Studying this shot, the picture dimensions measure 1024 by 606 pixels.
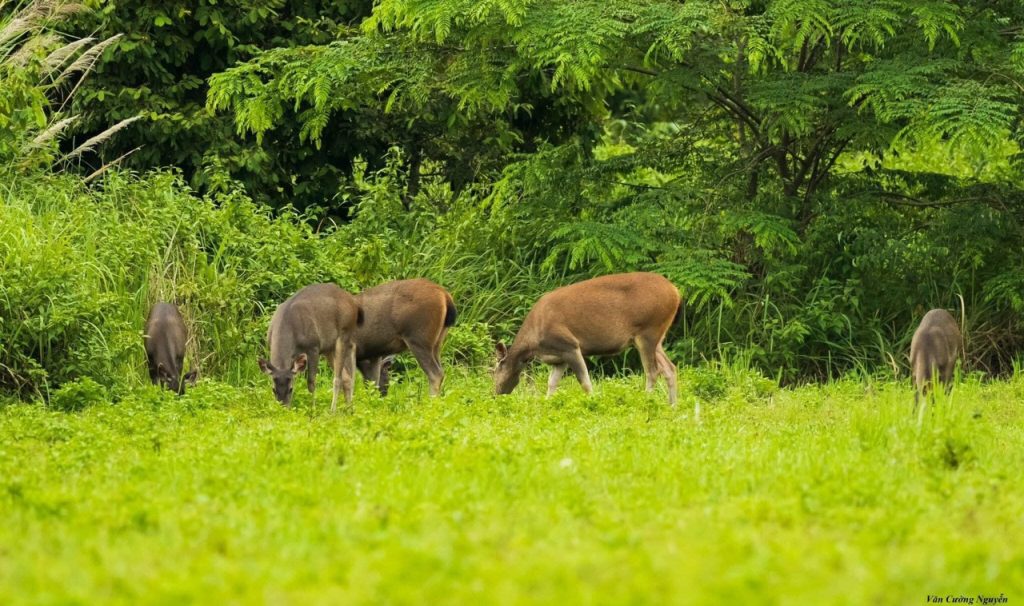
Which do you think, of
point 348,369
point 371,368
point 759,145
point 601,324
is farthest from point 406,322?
point 759,145

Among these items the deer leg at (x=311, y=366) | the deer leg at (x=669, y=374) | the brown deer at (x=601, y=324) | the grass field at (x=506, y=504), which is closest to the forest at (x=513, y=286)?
the grass field at (x=506, y=504)

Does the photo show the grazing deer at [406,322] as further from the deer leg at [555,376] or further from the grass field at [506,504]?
the grass field at [506,504]

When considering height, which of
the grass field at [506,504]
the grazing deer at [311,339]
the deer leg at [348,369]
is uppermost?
the grass field at [506,504]

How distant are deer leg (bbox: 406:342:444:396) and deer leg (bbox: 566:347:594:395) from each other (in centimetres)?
120

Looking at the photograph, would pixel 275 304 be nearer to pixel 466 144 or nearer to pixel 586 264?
pixel 586 264

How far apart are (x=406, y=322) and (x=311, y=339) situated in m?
1.12

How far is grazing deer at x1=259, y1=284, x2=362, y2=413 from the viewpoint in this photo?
41.2 feet

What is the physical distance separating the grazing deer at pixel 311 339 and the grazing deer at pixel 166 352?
107cm

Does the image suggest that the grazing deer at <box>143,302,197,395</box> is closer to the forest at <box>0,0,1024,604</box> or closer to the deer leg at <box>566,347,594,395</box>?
the forest at <box>0,0,1024,604</box>

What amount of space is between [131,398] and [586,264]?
627cm

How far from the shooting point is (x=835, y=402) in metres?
13.0

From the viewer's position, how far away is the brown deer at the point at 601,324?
13.9 m

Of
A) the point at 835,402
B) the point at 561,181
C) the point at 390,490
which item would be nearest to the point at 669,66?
the point at 561,181

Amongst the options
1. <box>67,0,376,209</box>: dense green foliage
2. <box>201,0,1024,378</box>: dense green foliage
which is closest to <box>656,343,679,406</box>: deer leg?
<box>201,0,1024,378</box>: dense green foliage
